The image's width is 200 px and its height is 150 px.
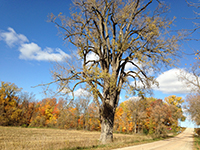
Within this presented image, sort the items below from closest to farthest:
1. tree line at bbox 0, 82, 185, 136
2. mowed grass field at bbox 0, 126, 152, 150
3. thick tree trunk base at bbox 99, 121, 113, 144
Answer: mowed grass field at bbox 0, 126, 152, 150, thick tree trunk base at bbox 99, 121, 113, 144, tree line at bbox 0, 82, 185, 136

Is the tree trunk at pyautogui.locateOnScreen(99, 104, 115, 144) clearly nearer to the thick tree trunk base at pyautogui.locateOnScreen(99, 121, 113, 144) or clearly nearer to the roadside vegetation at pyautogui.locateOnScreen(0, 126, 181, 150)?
the thick tree trunk base at pyautogui.locateOnScreen(99, 121, 113, 144)

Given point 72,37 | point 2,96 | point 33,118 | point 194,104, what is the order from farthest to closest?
point 33,118
point 2,96
point 194,104
point 72,37

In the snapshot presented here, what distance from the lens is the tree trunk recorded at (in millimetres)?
10133

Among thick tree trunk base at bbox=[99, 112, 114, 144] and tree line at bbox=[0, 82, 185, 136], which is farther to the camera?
tree line at bbox=[0, 82, 185, 136]

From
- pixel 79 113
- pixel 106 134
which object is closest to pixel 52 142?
pixel 106 134

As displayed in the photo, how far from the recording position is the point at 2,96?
37.0 metres

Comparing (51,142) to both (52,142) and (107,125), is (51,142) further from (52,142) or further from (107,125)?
(107,125)

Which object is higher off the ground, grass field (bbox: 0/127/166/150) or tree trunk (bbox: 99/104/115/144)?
tree trunk (bbox: 99/104/115/144)

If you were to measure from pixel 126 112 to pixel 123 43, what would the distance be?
36286 mm

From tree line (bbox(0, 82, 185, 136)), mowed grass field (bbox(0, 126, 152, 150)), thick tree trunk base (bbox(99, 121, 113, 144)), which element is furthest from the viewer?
tree line (bbox(0, 82, 185, 136))

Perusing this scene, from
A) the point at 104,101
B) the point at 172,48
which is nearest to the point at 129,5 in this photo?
the point at 172,48

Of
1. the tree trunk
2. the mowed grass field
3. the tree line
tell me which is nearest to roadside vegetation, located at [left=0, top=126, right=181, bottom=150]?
the mowed grass field

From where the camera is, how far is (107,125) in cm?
1037

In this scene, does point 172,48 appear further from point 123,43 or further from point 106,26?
point 106,26
